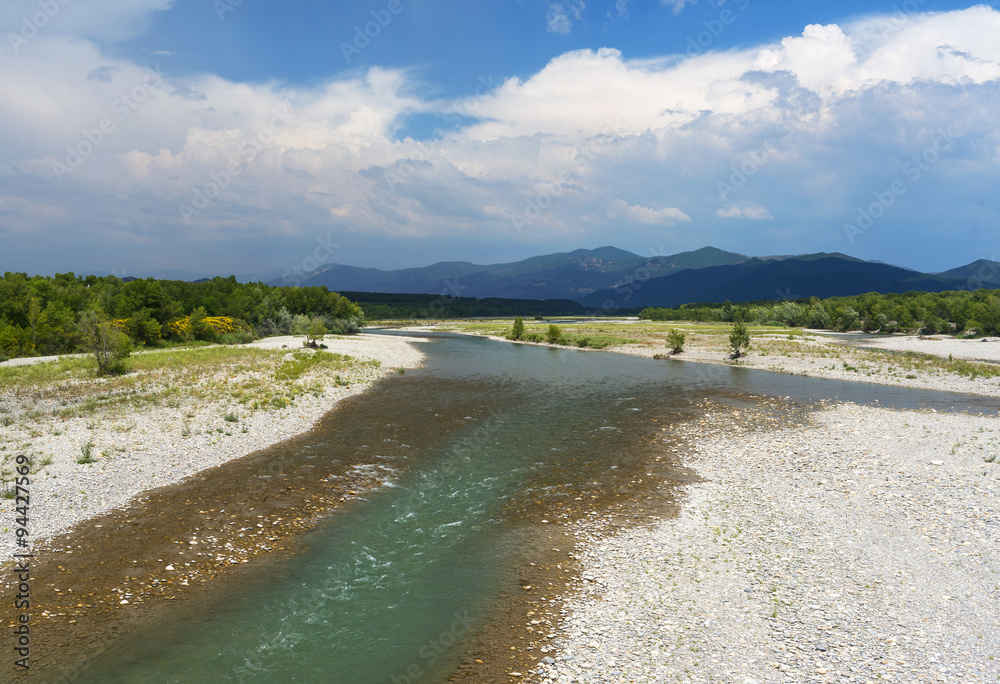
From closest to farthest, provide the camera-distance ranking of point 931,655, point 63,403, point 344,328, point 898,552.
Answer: point 931,655, point 898,552, point 63,403, point 344,328

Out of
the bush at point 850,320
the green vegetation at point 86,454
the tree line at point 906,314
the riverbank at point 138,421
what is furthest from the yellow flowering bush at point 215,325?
the bush at point 850,320

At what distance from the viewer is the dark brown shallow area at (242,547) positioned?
31.7ft

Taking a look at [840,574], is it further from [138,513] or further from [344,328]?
[344,328]

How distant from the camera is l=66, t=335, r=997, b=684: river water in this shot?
936 cm

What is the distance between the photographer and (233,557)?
1295 centimetres

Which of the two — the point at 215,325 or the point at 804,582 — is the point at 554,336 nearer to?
the point at 215,325

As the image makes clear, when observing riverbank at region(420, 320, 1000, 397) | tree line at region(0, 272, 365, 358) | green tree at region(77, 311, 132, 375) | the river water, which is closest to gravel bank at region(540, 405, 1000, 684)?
the river water

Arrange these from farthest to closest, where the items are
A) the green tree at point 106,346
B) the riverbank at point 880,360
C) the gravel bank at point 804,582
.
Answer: the riverbank at point 880,360, the green tree at point 106,346, the gravel bank at point 804,582

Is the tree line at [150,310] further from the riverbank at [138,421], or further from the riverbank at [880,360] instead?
the riverbank at [880,360]

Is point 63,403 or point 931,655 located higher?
point 63,403

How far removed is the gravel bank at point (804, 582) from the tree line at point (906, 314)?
7097 cm

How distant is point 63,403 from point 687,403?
132ft

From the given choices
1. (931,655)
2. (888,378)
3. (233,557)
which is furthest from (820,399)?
(233,557)

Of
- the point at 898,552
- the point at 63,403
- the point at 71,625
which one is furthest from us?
the point at 63,403
